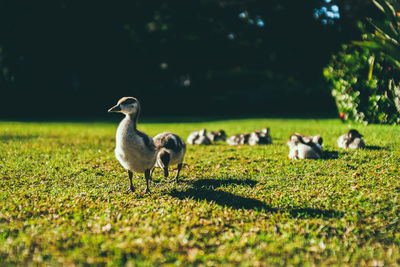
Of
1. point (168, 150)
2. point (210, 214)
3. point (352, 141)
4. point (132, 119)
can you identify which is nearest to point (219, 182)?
point (168, 150)

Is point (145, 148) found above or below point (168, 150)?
above

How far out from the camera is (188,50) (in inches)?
999

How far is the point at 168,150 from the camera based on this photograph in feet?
16.8

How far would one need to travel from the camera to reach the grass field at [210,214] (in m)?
3.00

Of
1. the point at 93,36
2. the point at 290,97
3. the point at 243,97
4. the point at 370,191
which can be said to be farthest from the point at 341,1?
the point at 370,191

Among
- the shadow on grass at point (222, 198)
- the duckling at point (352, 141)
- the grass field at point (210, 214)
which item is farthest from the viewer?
the duckling at point (352, 141)

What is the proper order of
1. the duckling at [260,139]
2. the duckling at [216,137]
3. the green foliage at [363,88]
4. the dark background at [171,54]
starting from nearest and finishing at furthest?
1. the duckling at [260,139]
2. the duckling at [216,137]
3. the green foliage at [363,88]
4. the dark background at [171,54]

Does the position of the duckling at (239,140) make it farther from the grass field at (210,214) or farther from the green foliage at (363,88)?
the green foliage at (363,88)

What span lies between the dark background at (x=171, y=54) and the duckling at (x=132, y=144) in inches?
726

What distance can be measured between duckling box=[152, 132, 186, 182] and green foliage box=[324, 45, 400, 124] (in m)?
6.34

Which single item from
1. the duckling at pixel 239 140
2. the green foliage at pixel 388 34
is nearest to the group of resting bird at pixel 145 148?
the duckling at pixel 239 140

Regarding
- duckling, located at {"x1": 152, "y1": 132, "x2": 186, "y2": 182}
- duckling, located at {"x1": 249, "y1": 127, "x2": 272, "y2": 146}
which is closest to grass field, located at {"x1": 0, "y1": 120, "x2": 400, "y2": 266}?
duckling, located at {"x1": 152, "y1": 132, "x2": 186, "y2": 182}

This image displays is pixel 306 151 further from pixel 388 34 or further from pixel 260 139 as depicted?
pixel 388 34

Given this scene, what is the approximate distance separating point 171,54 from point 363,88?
1619 cm
